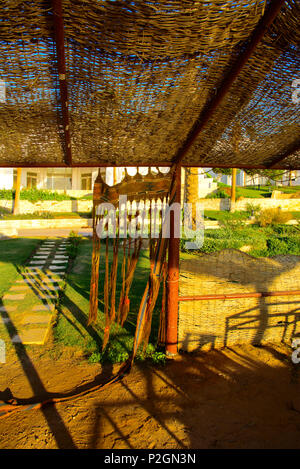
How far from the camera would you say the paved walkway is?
5086 mm

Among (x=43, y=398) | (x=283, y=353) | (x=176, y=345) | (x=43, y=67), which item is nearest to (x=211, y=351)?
(x=176, y=345)

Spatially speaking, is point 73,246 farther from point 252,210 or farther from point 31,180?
point 31,180

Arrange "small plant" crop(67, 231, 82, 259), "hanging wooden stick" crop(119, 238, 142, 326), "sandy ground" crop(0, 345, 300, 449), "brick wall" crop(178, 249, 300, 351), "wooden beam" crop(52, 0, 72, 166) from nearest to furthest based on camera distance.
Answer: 1. "wooden beam" crop(52, 0, 72, 166)
2. "sandy ground" crop(0, 345, 300, 449)
3. "hanging wooden stick" crop(119, 238, 142, 326)
4. "brick wall" crop(178, 249, 300, 351)
5. "small plant" crop(67, 231, 82, 259)

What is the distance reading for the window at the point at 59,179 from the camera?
101ft

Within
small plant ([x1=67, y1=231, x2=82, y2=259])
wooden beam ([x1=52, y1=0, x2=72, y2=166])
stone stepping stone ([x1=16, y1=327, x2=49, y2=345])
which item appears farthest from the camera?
small plant ([x1=67, y1=231, x2=82, y2=259])

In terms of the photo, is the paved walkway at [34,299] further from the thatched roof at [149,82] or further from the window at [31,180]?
the window at [31,180]

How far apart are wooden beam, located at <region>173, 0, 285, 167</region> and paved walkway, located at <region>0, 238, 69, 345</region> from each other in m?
3.44

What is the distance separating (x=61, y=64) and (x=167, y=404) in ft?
10.5

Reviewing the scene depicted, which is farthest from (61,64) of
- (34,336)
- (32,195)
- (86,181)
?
(86,181)

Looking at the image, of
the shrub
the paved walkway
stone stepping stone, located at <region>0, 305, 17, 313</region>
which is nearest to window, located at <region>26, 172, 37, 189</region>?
the shrub

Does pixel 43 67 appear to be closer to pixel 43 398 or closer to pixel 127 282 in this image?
pixel 127 282

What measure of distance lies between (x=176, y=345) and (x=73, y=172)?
1069 inches

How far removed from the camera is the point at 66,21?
7.21ft

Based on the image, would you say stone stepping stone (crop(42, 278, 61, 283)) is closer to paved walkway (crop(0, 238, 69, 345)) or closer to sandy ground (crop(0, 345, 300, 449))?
paved walkway (crop(0, 238, 69, 345))
